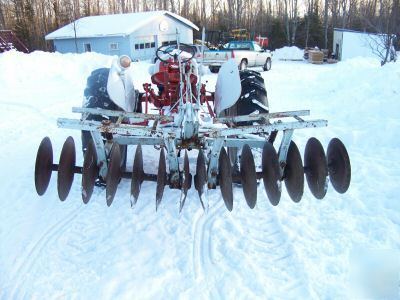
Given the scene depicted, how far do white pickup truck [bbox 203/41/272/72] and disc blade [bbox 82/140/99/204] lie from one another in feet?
40.0

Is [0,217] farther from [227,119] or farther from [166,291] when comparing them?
[227,119]

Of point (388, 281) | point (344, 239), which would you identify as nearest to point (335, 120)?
point (344, 239)

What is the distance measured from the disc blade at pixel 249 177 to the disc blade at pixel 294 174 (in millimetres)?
337

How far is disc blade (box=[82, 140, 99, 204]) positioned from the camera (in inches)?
111

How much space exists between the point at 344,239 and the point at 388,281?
471 mm

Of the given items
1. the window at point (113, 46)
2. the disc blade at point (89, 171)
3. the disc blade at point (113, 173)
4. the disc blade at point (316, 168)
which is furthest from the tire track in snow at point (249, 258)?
the window at point (113, 46)

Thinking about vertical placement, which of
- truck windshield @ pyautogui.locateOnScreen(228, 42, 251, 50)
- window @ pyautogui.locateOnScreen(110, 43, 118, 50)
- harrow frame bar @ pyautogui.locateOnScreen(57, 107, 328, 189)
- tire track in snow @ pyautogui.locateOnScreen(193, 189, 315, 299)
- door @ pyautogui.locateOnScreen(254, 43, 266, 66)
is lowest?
tire track in snow @ pyautogui.locateOnScreen(193, 189, 315, 299)

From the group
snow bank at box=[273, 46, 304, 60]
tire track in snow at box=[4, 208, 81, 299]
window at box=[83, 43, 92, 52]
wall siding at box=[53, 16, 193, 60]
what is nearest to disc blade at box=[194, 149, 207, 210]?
tire track in snow at box=[4, 208, 81, 299]

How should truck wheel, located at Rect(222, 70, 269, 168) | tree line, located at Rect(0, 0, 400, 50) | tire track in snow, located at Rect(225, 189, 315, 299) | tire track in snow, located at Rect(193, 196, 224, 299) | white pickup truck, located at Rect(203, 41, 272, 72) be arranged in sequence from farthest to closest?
tree line, located at Rect(0, 0, 400, 50) → white pickup truck, located at Rect(203, 41, 272, 72) → truck wheel, located at Rect(222, 70, 269, 168) → tire track in snow, located at Rect(193, 196, 224, 299) → tire track in snow, located at Rect(225, 189, 315, 299)

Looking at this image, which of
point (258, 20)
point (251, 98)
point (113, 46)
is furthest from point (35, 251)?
point (258, 20)

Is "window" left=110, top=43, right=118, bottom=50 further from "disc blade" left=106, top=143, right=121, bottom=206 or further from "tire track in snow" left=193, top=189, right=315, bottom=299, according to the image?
"disc blade" left=106, top=143, right=121, bottom=206

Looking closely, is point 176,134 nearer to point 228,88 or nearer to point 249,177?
point 249,177

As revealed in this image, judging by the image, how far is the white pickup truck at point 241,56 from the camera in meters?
15.0

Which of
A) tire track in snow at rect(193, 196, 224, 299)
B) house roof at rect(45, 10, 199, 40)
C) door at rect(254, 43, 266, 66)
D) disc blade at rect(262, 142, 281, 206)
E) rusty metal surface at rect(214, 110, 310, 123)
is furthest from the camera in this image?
house roof at rect(45, 10, 199, 40)
